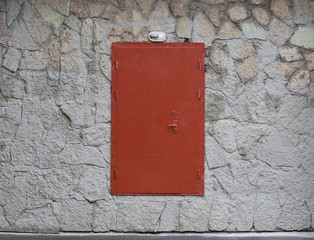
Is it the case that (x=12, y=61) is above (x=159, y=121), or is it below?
above

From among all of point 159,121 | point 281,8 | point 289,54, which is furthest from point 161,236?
point 281,8

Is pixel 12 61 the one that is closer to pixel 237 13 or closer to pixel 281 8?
pixel 237 13

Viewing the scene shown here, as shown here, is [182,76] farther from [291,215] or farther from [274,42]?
[291,215]

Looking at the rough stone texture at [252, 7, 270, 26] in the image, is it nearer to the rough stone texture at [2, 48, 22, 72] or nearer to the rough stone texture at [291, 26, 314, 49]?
the rough stone texture at [291, 26, 314, 49]

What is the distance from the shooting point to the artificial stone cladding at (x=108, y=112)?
18.5 ft

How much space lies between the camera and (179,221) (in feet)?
18.5

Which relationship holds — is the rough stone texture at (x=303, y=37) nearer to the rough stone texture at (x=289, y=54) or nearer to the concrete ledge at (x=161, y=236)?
the rough stone texture at (x=289, y=54)

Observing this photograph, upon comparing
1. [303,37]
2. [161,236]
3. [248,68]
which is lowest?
[161,236]

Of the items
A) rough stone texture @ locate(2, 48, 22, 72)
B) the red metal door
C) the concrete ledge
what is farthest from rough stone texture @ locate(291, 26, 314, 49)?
rough stone texture @ locate(2, 48, 22, 72)

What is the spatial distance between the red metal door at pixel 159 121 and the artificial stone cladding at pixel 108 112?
0.10 metres

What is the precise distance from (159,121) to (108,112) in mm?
549

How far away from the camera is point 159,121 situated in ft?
18.5

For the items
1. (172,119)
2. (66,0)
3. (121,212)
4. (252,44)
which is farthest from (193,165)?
(66,0)

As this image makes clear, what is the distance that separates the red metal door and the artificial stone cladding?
0.10 metres
